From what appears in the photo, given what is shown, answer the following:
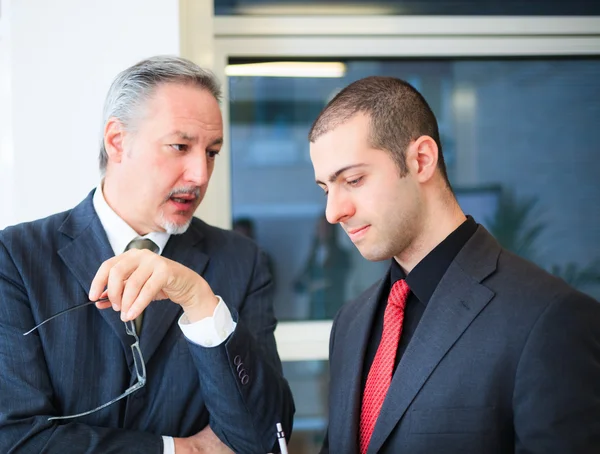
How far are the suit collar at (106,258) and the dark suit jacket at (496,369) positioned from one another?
553mm

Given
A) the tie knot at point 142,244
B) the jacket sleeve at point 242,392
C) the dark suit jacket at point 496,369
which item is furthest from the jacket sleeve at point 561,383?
the tie knot at point 142,244

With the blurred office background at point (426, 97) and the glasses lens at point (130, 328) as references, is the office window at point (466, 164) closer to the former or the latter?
the blurred office background at point (426, 97)

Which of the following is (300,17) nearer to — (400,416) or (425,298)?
(425,298)

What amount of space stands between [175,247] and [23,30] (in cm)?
102

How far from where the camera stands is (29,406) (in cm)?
178

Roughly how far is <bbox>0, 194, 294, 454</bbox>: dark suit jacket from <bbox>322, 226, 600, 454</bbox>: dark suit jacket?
0.29 m

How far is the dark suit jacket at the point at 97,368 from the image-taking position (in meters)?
1.79

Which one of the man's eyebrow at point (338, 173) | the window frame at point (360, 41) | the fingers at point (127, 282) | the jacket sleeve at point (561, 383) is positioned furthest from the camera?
the window frame at point (360, 41)

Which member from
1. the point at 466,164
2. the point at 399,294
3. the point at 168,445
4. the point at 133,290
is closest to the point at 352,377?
the point at 399,294

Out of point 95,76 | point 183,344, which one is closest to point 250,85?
point 95,76

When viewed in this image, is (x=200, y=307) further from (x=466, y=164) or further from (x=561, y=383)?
(x=466, y=164)

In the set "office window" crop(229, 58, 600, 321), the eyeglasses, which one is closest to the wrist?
the eyeglasses

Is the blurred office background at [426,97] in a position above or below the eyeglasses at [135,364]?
above

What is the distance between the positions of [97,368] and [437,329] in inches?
33.1
